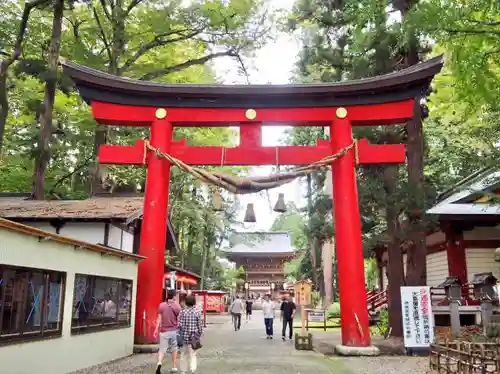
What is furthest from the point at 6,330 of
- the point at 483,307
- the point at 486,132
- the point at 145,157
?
→ the point at 483,307

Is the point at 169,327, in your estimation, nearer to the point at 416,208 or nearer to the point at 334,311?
the point at 416,208

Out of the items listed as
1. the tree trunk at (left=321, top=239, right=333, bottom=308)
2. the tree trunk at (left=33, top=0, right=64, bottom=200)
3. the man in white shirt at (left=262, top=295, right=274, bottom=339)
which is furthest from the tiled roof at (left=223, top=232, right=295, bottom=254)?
the tree trunk at (left=33, top=0, right=64, bottom=200)

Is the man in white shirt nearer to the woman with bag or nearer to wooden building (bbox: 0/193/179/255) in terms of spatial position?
wooden building (bbox: 0/193/179/255)

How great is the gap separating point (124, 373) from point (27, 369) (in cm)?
191

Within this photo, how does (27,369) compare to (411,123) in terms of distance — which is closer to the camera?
(27,369)

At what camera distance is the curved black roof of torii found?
12414mm

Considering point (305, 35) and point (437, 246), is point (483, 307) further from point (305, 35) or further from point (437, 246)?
point (305, 35)

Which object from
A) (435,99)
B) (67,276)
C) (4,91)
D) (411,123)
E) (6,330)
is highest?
(435,99)

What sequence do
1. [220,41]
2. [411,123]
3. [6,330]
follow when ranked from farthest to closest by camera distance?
[220,41] < [411,123] < [6,330]

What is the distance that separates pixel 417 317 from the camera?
1180 centimetres

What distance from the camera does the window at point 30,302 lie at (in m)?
7.24

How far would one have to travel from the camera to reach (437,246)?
19891 mm

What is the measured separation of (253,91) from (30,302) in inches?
295

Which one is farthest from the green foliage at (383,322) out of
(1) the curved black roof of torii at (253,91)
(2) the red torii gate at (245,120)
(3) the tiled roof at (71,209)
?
(3) the tiled roof at (71,209)
